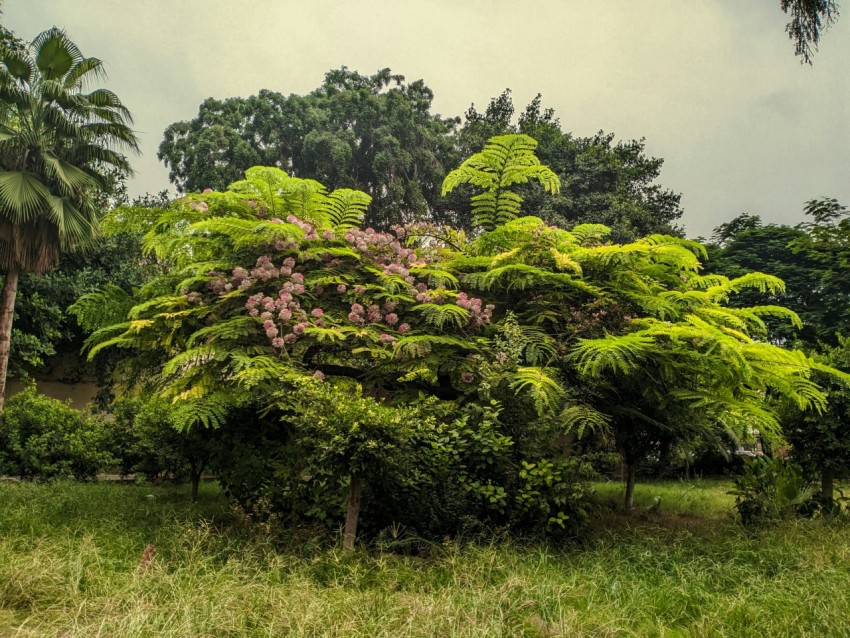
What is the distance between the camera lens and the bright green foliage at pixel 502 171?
22.2ft

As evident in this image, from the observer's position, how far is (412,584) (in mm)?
4531

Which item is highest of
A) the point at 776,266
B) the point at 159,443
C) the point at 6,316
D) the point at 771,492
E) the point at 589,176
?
the point at 589,176

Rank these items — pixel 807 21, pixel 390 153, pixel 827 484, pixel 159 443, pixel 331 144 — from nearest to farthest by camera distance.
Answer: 1. pixel 807 21
2. pixel 827 484
3. pixel 159 443
4. pixel 331 144
5. pixel 390 153

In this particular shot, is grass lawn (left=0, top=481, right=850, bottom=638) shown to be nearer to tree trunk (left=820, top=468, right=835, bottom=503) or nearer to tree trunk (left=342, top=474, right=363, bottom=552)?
tree trunk (left=342, top=474, right=363, bottom=552)

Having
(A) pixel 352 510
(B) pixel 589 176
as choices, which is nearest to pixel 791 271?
(B) pixel 589 176

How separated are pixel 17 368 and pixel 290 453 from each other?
1102 centimetres

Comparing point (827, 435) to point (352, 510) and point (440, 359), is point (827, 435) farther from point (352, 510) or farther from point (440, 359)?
point (352, 510)

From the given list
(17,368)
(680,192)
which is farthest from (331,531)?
(680,192)

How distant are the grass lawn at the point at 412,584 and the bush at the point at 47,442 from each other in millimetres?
5082

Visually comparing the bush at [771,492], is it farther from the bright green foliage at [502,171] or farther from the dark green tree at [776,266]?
the dark green tree at [776,266]

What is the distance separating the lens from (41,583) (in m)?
4.16

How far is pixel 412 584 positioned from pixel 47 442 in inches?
373

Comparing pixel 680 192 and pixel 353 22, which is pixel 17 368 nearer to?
pixel 353 22

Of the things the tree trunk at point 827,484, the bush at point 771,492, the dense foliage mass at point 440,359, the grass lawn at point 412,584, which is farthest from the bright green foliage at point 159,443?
the tree trunk at point 827,484
